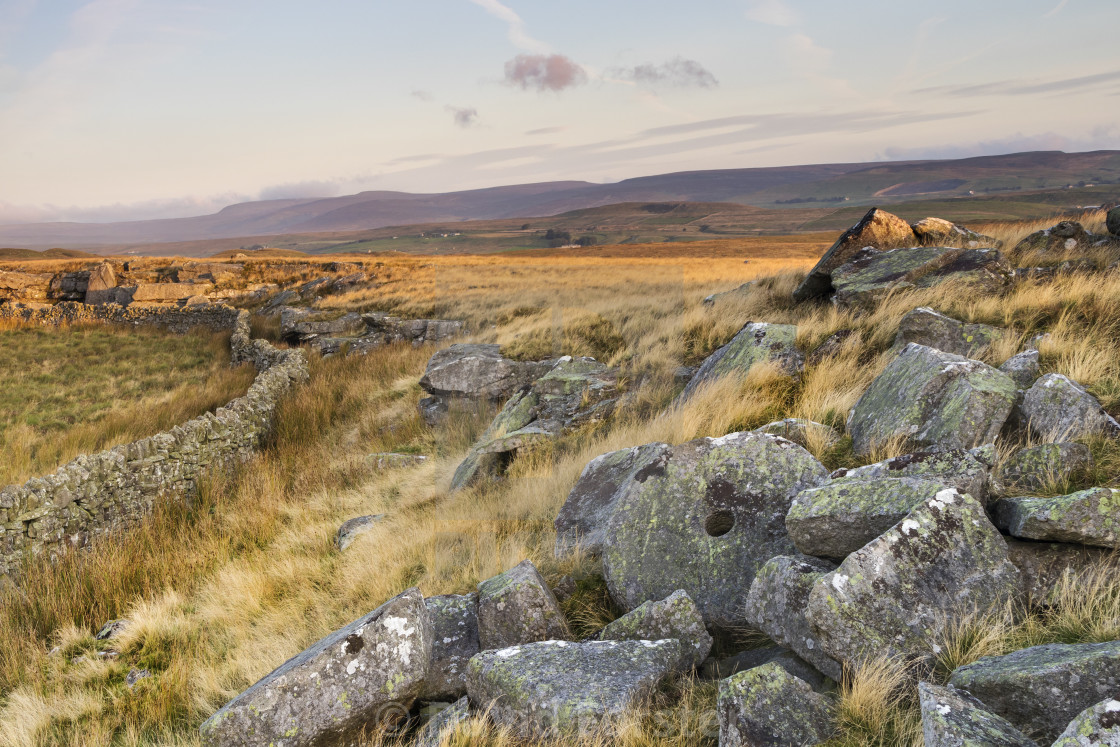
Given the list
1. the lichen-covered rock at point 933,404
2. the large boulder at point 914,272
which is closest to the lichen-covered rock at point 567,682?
the lichen-covered rock at point 933,404

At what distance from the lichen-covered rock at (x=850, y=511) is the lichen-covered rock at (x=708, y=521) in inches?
19.6

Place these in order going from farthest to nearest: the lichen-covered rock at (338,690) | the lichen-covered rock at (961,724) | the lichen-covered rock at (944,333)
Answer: the lichen-covered rock at (944,333), the lichen-covered rock at (338,690), the lichen-covered rock at (961,724)

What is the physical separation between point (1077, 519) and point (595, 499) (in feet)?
12.3

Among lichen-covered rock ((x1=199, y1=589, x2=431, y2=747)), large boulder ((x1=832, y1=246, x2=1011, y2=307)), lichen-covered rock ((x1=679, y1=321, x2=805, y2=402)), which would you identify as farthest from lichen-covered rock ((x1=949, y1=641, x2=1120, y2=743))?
large boulder ((x1=832, y1=246, x2=1011, y2=307))

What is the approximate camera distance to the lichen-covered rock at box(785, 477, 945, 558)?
11.5 feet

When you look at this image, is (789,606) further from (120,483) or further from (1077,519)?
(120,483)

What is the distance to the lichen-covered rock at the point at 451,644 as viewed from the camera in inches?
168

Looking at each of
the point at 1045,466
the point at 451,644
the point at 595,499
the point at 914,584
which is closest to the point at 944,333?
the point at 1045,466

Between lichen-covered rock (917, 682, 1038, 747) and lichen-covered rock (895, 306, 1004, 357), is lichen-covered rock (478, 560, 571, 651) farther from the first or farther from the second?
lichen-covered rock (895, 306, 1004, 357)

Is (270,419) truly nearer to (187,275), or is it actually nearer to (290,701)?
(290,701)

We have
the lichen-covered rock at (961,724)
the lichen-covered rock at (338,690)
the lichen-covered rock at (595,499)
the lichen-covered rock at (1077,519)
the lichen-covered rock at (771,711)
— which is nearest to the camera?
the lichen-covered rock at (961,724)

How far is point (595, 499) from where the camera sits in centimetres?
602

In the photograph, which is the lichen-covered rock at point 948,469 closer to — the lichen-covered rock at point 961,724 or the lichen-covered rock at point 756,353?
the lichen-covered rock at point 961,724

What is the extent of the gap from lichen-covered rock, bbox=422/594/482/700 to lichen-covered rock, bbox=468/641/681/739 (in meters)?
0.54
